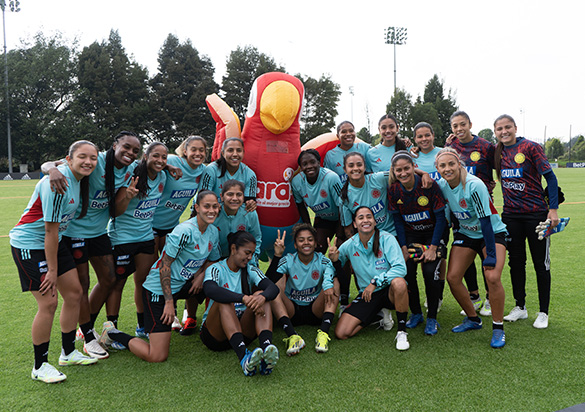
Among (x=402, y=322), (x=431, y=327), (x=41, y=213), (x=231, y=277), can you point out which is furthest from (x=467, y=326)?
(x=41, y=213)

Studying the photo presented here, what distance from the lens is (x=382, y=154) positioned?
4.81 m

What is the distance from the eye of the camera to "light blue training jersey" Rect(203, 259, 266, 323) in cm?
355

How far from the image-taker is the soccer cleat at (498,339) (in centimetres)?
352

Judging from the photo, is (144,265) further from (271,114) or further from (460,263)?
(460,263)

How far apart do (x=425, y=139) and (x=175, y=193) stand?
2704 millimetres

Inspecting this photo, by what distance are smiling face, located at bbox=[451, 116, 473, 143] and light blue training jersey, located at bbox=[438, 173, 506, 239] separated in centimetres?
76

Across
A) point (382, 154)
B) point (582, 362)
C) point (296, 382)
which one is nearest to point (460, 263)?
point (582, 362)

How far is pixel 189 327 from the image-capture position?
4.16m

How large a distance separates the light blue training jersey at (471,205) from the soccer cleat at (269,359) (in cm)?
208

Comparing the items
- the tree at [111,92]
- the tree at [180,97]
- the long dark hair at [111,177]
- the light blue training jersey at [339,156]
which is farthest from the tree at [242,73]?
the long dark hair at [111,177]

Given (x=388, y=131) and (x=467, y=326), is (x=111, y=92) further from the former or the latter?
(x=467, y=326)

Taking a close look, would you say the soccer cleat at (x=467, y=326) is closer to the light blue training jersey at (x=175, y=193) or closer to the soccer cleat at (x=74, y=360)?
the light blue training jersey at (x=175, y=193)

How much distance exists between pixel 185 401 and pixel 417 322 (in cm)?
240

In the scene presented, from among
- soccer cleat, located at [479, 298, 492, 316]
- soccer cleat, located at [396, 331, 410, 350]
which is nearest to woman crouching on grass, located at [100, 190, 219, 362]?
soccer cleat, located at [396, 331, 410, 350]
